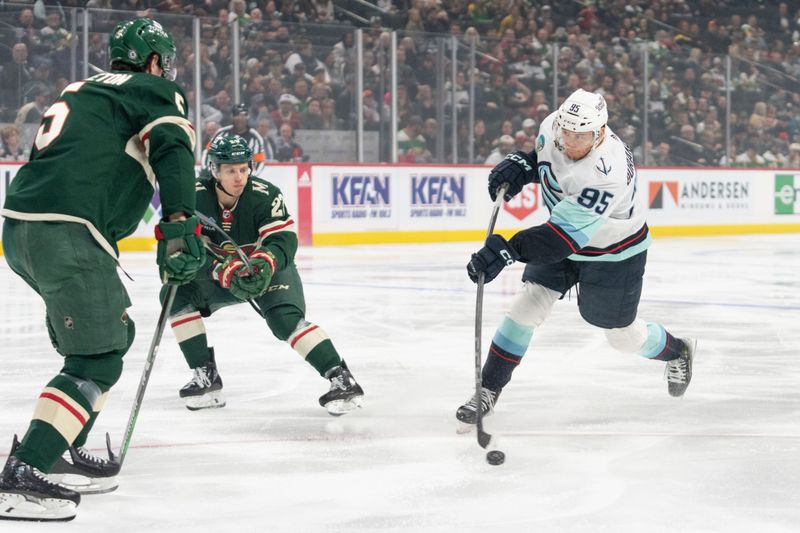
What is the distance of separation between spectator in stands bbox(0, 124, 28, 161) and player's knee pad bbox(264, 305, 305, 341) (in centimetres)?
769

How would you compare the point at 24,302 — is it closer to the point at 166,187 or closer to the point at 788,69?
the point at 166,187

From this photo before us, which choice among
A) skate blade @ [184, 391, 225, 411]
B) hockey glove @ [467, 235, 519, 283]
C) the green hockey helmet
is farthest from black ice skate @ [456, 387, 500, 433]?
the green hockey helmet

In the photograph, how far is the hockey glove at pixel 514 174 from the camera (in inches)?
154

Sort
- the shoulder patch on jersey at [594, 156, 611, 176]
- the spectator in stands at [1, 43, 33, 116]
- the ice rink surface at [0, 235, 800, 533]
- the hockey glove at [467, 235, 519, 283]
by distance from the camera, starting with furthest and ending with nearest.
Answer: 1. the spectator in stands at [1, 43, 33, 116]
2. the shoulder patch on jersey at [594, 156, 611, 176]
3. the hockey glove at [467, 235, 519, 283]
4. the ice rink surface at [0, 235, 800, 533]

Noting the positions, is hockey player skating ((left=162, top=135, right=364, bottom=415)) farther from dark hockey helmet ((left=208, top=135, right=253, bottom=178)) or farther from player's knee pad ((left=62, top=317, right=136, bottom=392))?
player's knee pad ((left=62, top=317, right=136, bottom=392))

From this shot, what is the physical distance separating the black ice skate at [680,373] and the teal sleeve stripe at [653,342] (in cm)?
12

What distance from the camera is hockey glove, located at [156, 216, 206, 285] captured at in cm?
275

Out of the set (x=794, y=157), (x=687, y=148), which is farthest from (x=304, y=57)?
(x=794, y=157)

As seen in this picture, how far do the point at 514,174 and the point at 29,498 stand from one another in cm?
190

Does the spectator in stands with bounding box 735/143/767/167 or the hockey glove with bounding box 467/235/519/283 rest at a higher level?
the hockey glove with bounding box 467/235/519/283

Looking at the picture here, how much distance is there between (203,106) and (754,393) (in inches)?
321

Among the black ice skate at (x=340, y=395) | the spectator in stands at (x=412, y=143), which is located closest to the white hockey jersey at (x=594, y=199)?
the black ice skate at (x=340, y=395)

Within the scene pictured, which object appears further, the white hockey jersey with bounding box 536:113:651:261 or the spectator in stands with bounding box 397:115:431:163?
the spectator in stands with bounding box 397:115:431:163

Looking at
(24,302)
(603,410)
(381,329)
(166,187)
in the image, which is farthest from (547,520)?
(24,302)
